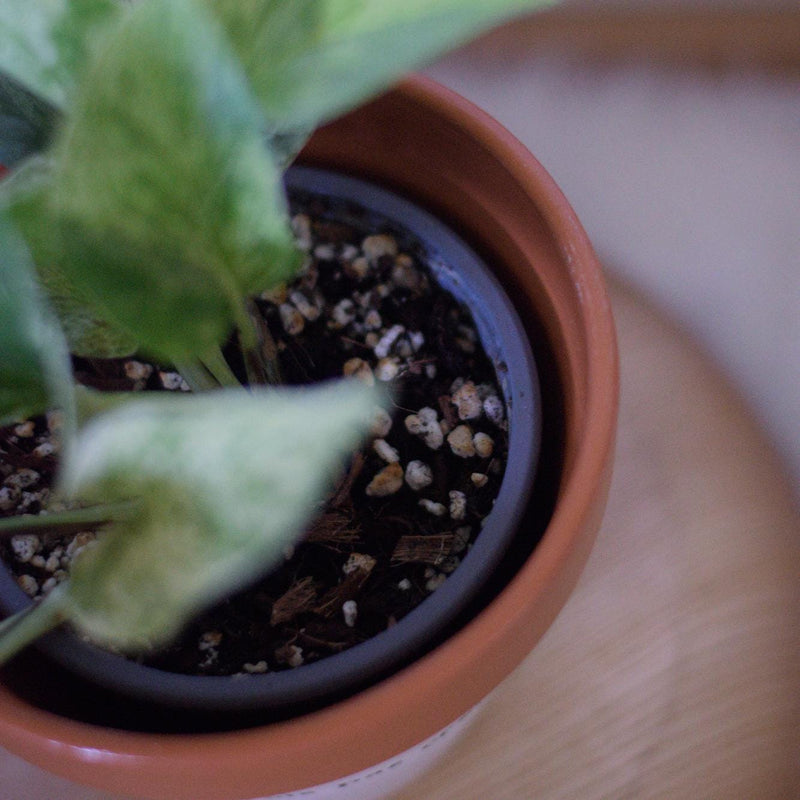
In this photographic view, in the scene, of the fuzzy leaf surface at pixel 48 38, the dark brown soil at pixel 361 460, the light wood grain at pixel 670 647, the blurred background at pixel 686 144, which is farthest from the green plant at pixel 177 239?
the blurred background at pixel 686 144

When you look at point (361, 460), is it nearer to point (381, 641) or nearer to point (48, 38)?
point (381, 641)

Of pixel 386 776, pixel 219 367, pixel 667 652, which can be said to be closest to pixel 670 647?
pixel 667 652

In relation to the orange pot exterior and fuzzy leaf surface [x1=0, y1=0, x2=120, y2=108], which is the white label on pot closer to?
the orange pot exterior

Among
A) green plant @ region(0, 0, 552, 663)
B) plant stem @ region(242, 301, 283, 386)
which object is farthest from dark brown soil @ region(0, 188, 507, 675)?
green plant @ region(0, 0, 552, 663)

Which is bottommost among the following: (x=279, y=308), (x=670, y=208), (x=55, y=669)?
(x=55, y=669)

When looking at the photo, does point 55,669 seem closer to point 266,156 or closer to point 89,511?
point 89,511

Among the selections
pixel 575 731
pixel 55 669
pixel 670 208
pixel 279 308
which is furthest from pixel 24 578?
pixel 670 208
